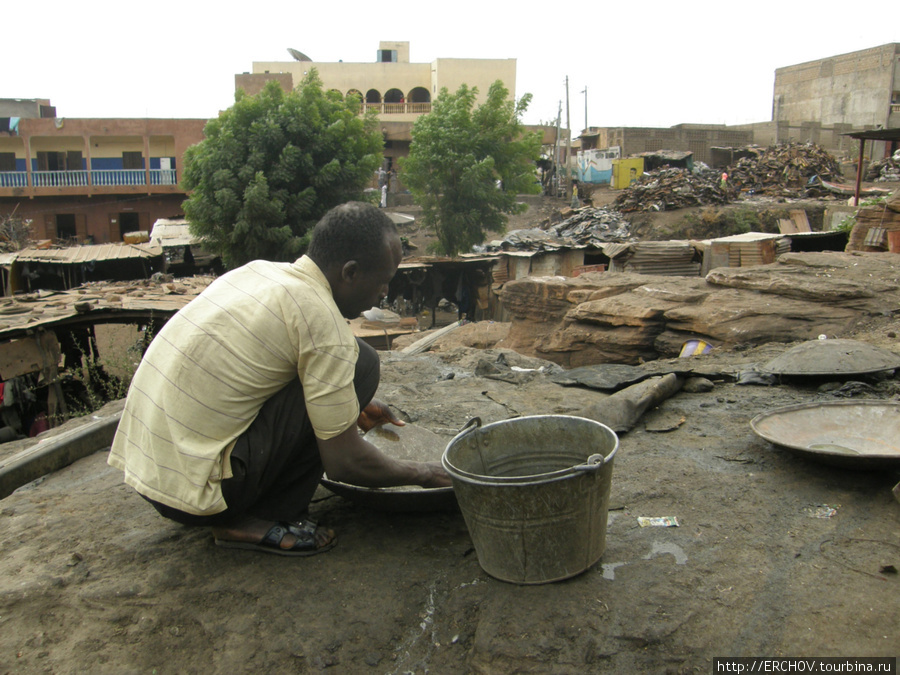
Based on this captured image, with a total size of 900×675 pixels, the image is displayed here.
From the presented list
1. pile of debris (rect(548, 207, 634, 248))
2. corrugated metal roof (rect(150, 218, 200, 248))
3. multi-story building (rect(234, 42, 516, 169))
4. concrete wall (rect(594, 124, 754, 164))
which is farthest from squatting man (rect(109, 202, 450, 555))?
multi-story building (rect(234, 42, 516, 169))

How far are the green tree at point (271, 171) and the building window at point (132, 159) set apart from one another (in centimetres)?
1499

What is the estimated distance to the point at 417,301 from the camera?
58.1 ft

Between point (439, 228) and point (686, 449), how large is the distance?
16.8 metres

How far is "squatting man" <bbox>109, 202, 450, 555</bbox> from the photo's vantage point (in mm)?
1856

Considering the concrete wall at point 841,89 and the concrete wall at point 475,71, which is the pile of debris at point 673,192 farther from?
the concrete wall at point 841,89

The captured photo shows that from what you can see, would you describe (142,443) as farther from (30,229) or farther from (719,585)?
(30,229)

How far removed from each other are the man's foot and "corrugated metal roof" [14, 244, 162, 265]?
1562 cm

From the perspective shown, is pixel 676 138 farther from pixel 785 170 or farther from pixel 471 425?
pixel 471 425

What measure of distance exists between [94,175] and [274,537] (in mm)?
28575

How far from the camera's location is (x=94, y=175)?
26.1 m

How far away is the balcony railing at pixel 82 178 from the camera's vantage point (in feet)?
84.3

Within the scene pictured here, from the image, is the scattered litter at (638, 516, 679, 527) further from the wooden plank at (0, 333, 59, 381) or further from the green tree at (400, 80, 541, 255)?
the green tree at (400, 80, 541, 255)

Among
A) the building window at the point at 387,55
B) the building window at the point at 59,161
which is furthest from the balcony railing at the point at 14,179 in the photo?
the building window at the point at 387,55

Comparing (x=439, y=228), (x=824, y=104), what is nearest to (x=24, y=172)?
(x=439, y=228)
